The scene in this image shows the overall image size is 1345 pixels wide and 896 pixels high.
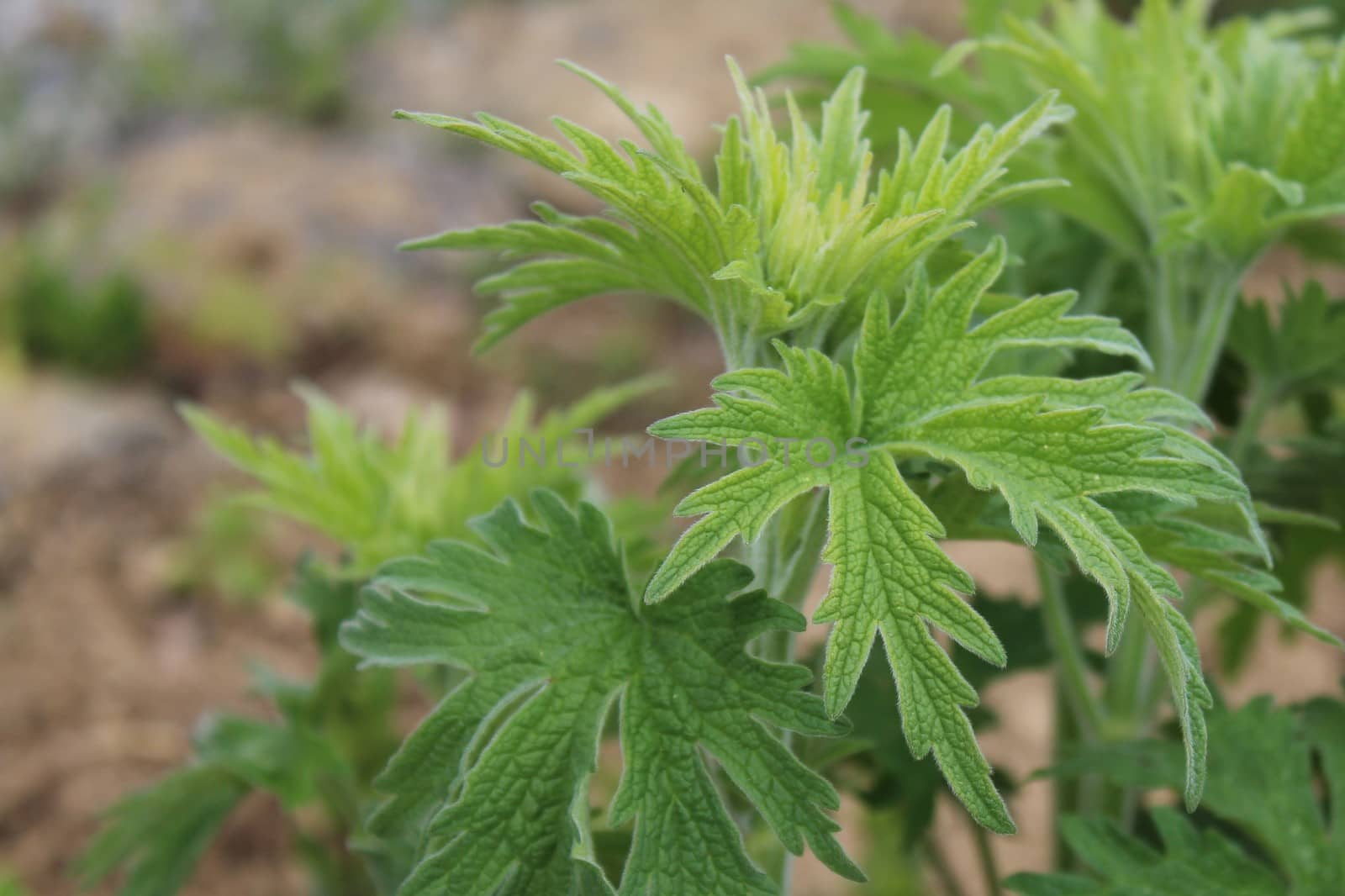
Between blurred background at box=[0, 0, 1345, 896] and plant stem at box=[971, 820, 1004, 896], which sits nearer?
plant stem at box=[971, 820, 1004, 896]

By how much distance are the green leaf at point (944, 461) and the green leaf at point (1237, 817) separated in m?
0.27

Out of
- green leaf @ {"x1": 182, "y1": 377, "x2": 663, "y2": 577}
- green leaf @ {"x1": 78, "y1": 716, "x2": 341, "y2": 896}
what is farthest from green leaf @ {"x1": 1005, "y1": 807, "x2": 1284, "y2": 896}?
green leaf @ {"x1": 78, "y1": 716, "x2": 341, "y2": 896}

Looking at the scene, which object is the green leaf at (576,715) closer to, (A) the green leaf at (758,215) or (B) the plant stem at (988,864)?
(A) the green leaf at (758,215)

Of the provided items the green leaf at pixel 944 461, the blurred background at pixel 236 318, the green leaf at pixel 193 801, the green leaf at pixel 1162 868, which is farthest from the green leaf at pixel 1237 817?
the blurred background at pixel 236 318

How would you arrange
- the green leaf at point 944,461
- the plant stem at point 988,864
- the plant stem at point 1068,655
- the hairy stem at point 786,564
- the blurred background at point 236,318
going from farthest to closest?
the blurred background at point 236,318 < the plant stem at point 988,864 < the plant stem at point 1068,655 < the hairy stem at point 786,564 < the green leaf at point 944,461

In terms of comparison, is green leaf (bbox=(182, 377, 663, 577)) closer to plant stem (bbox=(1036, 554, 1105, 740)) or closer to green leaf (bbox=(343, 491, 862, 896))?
green leaf (bbox=(343, 491, 862, 896))

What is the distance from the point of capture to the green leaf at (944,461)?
72cm

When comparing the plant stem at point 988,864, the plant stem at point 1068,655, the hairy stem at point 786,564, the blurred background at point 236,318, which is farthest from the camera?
the blurred background at point 236,318

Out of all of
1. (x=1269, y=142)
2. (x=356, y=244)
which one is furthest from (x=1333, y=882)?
(x=356, y=244)

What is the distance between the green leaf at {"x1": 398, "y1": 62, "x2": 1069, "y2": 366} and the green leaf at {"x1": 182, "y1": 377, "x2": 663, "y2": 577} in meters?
0.35

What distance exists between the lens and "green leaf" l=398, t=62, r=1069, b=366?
31.1 inches

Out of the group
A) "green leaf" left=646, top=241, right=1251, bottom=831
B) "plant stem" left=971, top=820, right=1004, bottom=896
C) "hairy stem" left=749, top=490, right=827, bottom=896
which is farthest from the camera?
"plant stem" left=971, top=820, right=1004, bottom=896

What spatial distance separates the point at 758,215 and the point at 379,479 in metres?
0.58

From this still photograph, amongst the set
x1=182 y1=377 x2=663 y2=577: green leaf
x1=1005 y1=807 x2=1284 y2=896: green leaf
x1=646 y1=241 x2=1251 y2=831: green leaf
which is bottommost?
x1=1005 y1=807 x2=1284 y2=896: green leaf
